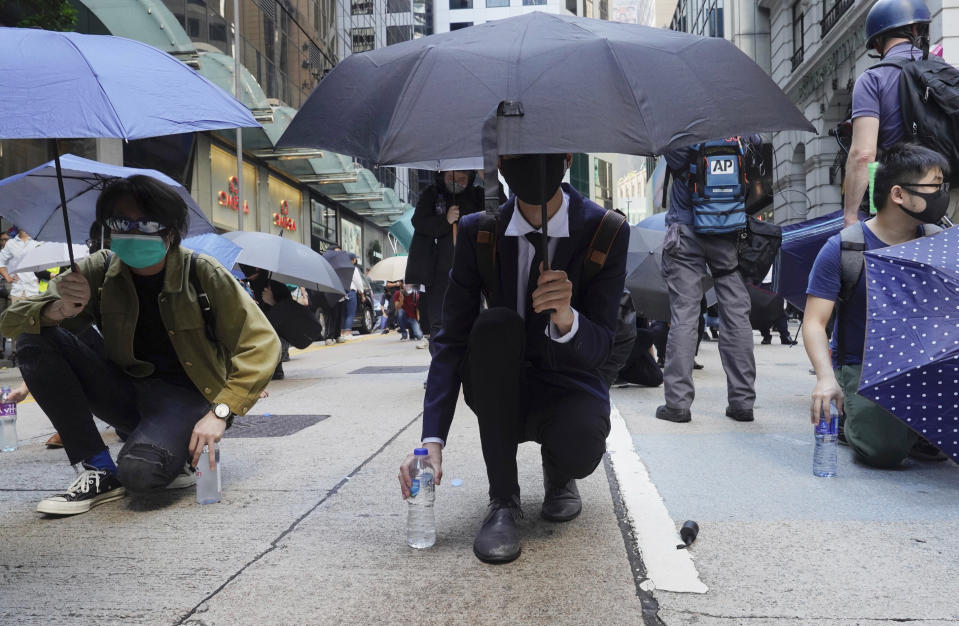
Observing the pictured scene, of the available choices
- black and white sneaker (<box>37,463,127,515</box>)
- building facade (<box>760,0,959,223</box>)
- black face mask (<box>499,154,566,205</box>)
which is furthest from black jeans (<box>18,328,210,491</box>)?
building facade (<box>760,0,959,223</box>)

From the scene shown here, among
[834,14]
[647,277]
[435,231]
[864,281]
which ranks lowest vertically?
[647,277]

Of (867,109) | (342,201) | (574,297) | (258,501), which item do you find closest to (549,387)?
(574,297)

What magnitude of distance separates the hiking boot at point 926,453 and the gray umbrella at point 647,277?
11.3 feet

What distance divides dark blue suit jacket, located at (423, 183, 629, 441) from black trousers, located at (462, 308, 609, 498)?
55 millimetres

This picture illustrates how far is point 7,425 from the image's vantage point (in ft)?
15.0

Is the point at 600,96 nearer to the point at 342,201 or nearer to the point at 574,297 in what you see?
the point at 574,297

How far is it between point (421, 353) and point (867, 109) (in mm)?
9668

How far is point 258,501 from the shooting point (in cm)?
336

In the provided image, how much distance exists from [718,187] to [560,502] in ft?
9.65

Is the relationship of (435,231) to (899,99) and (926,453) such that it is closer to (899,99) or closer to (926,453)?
(899,99)

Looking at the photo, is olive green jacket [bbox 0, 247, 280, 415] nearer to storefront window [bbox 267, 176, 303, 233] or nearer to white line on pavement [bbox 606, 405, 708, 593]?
white line on pavement [bbox 606, 405, 708, 593]

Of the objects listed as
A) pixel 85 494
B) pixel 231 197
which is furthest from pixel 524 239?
pixel 231 197

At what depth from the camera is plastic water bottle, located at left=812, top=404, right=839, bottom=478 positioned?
3482mm

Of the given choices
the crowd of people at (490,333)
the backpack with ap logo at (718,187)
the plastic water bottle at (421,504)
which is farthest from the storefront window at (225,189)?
the plastic water bottle at (421,504)
